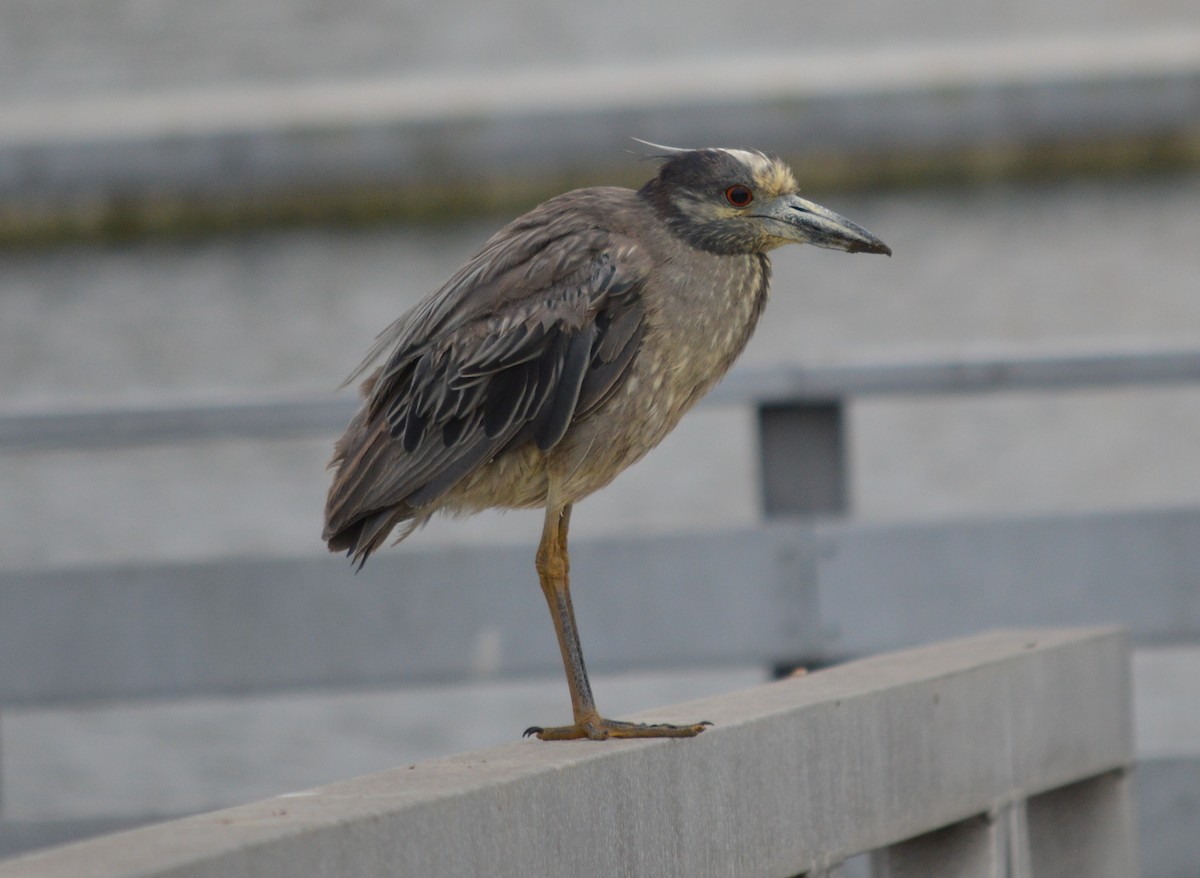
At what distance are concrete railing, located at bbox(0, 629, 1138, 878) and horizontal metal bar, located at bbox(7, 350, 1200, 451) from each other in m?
0.76

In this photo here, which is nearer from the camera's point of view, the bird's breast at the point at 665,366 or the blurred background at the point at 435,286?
the bird's breast at the point at 665,366

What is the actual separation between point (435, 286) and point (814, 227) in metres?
0.86

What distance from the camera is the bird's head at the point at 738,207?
2990 mm

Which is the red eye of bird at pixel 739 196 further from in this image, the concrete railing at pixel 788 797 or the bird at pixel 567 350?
the concrete railing at pixel 788 797

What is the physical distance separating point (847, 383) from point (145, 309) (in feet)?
47.9

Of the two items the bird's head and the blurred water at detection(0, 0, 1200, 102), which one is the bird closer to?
the bird's head

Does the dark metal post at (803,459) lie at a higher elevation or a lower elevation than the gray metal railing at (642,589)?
higher

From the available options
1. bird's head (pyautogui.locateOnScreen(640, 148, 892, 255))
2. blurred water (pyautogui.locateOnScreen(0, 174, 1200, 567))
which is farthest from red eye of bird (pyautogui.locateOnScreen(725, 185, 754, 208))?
blurred water (pyautogui.locateOnScreen(0, 174, 1200, 567))

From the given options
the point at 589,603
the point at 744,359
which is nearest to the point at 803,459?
the point at 589,603

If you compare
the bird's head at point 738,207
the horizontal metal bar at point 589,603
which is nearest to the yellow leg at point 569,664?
the bird's head at point 738,207

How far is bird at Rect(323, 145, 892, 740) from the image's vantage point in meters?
2.89

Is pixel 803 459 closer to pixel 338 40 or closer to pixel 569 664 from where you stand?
pixel 569 664

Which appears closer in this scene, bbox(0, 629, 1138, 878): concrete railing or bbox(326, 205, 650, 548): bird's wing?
bbox(0, 629, 1138, 878): concrete railing

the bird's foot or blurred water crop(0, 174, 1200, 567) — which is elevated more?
blurred water crop(0, 174, 1200, 567)
